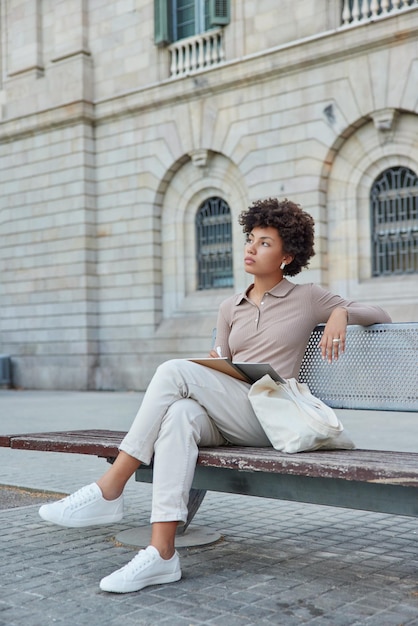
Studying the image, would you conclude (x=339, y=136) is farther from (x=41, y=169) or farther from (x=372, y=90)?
(x=41, y=169)

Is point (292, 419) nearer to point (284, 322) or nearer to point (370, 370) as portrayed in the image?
point (284, 322)

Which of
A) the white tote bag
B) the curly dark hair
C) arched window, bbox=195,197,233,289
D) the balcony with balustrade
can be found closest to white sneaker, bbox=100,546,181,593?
the white tote bag

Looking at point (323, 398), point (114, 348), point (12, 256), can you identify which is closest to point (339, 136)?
point (114, 348)

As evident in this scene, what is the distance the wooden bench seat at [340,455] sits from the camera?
338 centimetres

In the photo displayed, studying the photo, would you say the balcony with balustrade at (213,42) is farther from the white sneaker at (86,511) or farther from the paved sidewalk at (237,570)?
the white sneaker at (86,511)

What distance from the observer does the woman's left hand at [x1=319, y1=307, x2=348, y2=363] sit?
13.7 ft

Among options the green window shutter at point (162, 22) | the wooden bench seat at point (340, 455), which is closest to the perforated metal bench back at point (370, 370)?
the wooden bench seat at point (340, 455)

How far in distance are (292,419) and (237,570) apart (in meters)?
0.76

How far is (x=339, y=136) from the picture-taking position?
15133 mm

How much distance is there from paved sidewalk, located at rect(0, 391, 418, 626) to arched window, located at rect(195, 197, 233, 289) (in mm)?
11147

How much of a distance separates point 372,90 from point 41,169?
27.5 ft

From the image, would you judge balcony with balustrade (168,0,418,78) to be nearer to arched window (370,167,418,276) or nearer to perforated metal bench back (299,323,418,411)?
arched window (370,167,418,276)

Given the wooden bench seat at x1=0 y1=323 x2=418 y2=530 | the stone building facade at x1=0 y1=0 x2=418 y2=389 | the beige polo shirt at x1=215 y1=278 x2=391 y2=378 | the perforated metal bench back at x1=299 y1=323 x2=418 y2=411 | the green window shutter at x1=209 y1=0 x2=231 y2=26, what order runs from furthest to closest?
the green window shutter at x1=209 y1=0 x2=231 y2=26
the stone building facade at x1=0 y1=0 x2=418 y2=389
the perforated metal bench back at x1=299 y1=323 x2=418 y2=411
the beige polo shirt at x1=215 y1=278 x2=391 y2=378
the wooden bench seat at x1=0 y1=323 x2=418 y2=530

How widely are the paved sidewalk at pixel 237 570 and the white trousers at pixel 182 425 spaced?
41 centimetres
